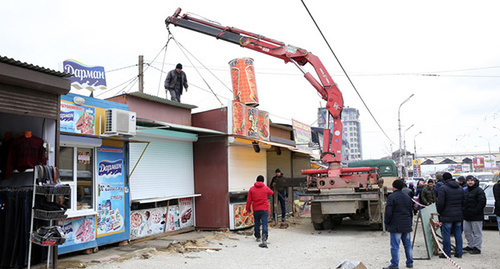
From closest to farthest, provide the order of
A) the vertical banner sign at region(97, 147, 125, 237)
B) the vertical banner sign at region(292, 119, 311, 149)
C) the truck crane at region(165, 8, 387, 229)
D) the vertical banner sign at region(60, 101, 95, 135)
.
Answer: the vertical banner sign at region(60, 101, 95, 135) → the vertical banner sign at region(97, 147, 125, 237) → the truck crane at region(165, 8, 387, 229) → the vertical banner sign at region(292, 119, 311, 149)

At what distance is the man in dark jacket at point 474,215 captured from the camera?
8.27m

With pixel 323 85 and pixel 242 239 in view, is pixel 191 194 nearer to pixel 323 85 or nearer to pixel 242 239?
pixel 242 239

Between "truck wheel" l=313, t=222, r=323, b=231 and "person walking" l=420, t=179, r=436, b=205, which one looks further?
"truck wheel" l=313, t=222, r=323, b=231

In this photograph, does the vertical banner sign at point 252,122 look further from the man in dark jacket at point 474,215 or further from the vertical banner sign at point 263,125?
the man in dark jacket at point 474,215

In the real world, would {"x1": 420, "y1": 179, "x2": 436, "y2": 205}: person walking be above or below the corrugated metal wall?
below

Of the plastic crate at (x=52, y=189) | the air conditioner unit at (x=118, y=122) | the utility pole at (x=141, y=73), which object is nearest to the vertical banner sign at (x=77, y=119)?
the air conditioner unit at (x=118, y=122)

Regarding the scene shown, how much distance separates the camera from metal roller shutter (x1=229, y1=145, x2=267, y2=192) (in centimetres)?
1228

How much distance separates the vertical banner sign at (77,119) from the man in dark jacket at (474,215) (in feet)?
28.3

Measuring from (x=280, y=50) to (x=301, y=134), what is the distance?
559cm

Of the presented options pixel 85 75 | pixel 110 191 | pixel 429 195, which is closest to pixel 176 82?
pixel 85 75

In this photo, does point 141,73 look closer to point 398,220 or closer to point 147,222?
point 147,222

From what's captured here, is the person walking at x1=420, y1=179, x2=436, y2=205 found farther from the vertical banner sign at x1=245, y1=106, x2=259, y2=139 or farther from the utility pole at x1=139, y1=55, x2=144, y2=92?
the utility pole at x1=139, y1=55, x2=144, y2=92

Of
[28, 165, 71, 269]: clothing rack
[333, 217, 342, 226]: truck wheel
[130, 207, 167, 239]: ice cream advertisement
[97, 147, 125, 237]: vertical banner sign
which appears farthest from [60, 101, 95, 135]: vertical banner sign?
[333, 217, 342, 226]: truck wheel

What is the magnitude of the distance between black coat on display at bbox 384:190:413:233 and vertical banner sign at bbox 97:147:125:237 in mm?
6188
